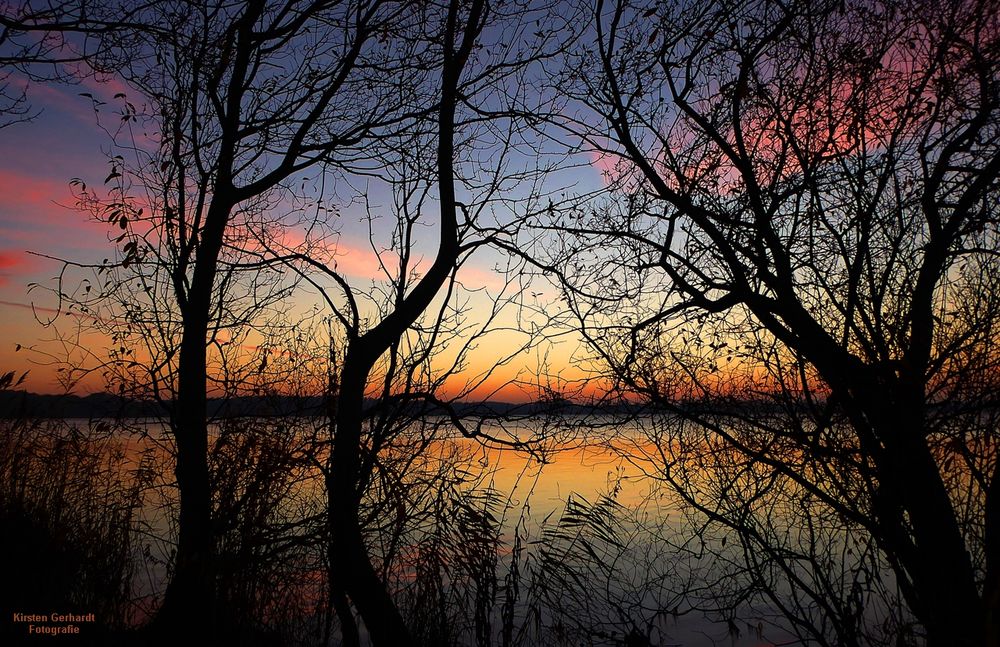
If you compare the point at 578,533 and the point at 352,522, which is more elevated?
the point at 352,522

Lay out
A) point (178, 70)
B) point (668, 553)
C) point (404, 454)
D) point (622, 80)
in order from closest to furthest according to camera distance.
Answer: point (622, 80)
point (404, 454)
point (178, 70)
point (668, 553)

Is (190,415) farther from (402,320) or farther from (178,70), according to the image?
(178,70)

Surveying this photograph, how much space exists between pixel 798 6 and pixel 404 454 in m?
4.71

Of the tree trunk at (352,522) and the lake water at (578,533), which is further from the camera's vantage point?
A: the lake water at (578,533)

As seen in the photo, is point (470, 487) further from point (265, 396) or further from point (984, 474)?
point (984, 474)

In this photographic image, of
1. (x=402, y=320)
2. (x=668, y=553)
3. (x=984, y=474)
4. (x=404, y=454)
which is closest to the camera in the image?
(x=984, y=474)

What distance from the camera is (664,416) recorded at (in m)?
5.43

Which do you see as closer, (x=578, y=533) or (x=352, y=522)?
(x=352, y=522)

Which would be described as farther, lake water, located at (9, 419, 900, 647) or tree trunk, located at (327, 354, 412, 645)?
lake water, located at (9, 419, 900, 647)

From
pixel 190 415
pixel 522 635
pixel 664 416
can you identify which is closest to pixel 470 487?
pixel 522 635

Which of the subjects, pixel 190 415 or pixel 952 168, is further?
pixel 190 415

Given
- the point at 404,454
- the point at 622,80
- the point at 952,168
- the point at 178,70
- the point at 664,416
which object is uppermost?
the point at 178,70

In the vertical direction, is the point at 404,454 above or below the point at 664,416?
below

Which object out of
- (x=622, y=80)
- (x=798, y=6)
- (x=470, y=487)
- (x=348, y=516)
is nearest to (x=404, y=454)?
(x=470, y=487)
